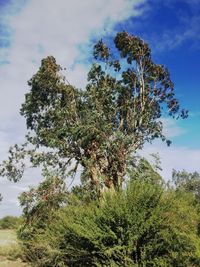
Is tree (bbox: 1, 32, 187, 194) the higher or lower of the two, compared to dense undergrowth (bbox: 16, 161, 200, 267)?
higher

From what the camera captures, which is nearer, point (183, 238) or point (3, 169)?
point (183, 238)

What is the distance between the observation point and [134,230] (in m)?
15.4

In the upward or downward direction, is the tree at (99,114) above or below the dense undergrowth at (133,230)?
above

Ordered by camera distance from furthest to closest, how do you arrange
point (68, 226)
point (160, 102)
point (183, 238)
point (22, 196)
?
point (160, 102) → point (22, 196) → point (68, 226) → point (183, 238)

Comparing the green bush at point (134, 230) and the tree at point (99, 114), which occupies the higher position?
the tree at point (99, 114)

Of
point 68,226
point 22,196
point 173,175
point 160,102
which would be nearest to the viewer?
point 68,226

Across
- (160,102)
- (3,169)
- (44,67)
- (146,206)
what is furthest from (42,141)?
(146,206)

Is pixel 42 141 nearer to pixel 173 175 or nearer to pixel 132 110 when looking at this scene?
pixel 132 110

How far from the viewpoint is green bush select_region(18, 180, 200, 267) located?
14809mm

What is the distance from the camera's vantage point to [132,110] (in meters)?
25.5

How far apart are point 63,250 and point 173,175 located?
152 ft

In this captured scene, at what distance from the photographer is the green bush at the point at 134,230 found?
14.8 meters

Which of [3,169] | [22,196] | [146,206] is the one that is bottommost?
[146,206]

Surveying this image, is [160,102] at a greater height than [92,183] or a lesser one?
greater
